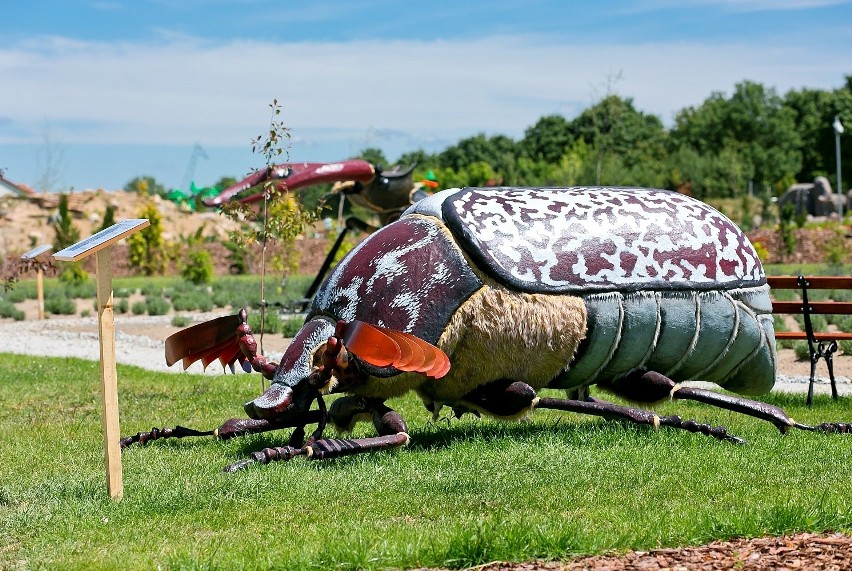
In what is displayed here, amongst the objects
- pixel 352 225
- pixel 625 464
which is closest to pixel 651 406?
pixel 625 464

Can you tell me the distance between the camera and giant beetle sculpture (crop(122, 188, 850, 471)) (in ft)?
21.1

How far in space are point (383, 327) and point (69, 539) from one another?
6.61 feet

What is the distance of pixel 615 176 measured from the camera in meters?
44.2

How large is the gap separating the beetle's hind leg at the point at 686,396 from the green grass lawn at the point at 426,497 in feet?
0.54

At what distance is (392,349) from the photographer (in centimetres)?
582

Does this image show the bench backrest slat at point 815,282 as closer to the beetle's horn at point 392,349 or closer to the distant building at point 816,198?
the beetle's horn at point 392,349

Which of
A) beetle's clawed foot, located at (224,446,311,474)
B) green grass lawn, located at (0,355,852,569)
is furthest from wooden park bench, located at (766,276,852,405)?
beetle's clawed foot, located at (224,446,311,474)

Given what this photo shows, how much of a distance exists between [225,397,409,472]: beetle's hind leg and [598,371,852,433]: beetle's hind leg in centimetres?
160

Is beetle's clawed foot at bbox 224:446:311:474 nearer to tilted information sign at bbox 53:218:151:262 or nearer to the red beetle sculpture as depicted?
tilted information sign at bbox 53:218:151:262

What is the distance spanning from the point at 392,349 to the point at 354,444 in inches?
30.4

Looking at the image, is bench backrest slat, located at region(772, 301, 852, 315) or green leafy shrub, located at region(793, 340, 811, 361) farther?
green leafy shrub, located at region(793, 340, 811, 361)

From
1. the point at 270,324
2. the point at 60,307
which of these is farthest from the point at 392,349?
the point at 60,307

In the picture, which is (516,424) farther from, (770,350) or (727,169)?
(727,169)

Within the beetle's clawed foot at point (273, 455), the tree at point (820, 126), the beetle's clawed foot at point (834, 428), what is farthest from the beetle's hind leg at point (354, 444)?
the tree at point (820, 126)
